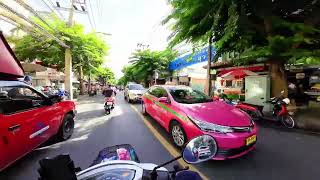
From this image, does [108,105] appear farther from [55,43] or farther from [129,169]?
[55,43]

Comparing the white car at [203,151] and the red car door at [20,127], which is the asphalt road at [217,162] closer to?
the red car door at [20,127]

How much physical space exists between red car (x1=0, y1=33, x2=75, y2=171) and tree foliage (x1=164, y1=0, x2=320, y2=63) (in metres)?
6.94

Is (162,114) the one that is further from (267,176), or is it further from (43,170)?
(43,170)

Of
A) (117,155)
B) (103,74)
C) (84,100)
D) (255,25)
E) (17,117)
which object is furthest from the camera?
(103,74)

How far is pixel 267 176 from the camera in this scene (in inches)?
168

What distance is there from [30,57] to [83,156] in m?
20.0

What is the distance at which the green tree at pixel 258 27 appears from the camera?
9.27 meters

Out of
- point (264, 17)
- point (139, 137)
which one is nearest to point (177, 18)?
point (264, 17)

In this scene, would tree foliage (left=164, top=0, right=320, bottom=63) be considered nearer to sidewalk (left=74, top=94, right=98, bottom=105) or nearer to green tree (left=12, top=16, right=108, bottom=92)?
green tree (left=12, top=16, right=108, bottom=92)

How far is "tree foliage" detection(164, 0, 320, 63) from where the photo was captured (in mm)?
9195

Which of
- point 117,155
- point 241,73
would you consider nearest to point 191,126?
point 117,155

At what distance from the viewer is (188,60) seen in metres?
20.4

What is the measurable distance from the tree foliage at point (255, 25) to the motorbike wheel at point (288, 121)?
2.29 metres

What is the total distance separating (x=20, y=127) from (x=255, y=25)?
9.84 m
